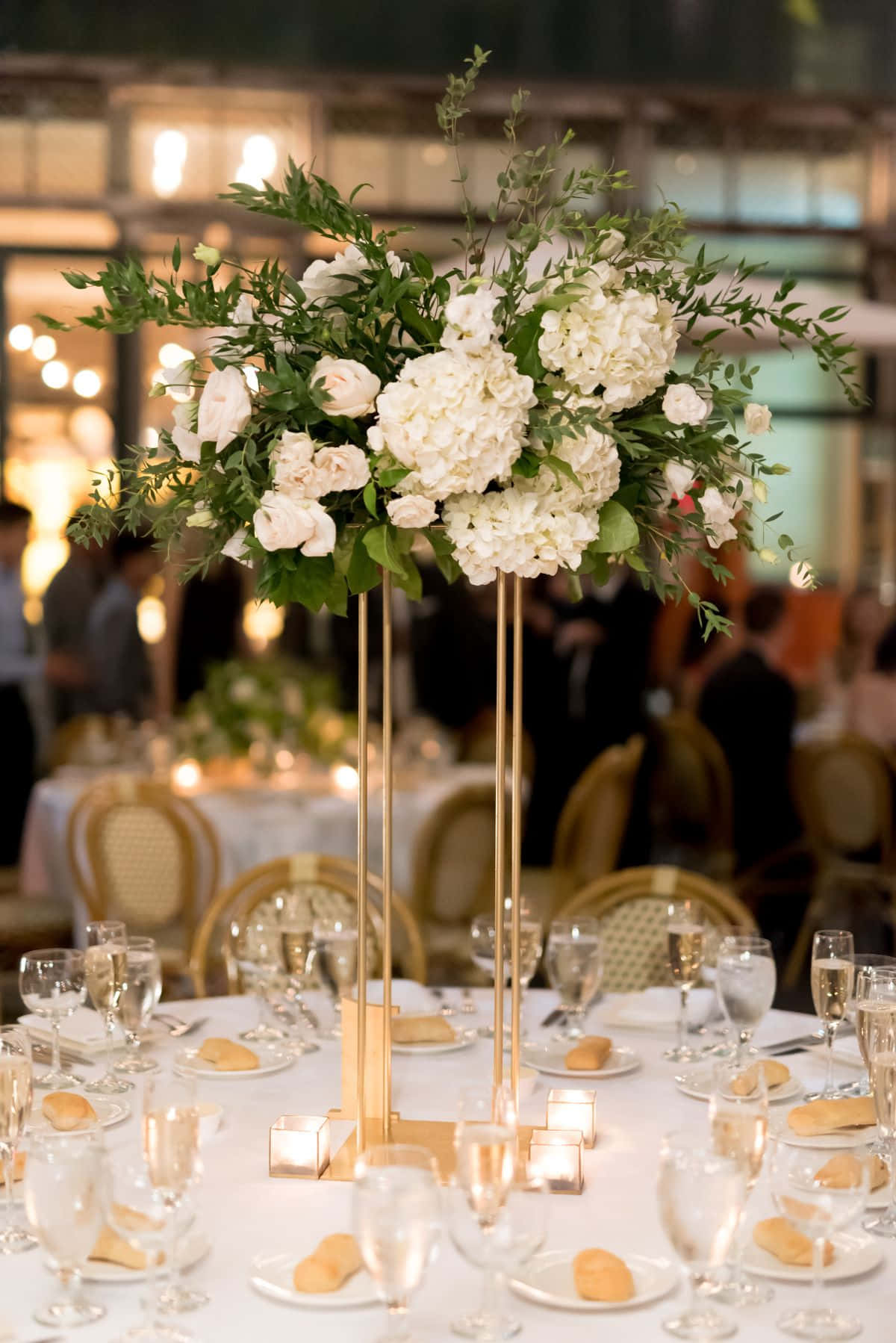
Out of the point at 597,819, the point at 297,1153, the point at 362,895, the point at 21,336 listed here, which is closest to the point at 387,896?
the point at 362,895

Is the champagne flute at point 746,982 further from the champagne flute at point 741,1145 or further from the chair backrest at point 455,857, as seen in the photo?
the chair backrest at point 455,857

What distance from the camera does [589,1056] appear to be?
237 cm

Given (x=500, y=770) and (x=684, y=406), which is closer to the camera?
(x=684, y=406)

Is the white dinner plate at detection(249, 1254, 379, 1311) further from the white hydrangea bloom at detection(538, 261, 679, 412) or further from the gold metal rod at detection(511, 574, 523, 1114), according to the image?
the white hydrangea bloom at detection(538, 261, 679, 412)

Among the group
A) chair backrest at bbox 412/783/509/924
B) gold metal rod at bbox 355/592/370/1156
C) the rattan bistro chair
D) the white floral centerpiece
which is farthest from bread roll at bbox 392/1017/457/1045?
the rattan bistro chair

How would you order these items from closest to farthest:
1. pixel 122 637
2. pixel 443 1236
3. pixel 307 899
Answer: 1. pixel 443 1236
2. pixel 307 899
3. pixel 122 637

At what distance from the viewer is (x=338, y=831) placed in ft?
16.3

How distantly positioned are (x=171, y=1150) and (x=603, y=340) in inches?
37.7

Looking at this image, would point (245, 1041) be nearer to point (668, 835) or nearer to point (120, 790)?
point (120, 790)

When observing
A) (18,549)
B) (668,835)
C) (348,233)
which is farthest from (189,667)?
(348,233)

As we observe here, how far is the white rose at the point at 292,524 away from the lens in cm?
181

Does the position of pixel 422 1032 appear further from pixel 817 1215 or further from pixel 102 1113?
pixel 817 1215

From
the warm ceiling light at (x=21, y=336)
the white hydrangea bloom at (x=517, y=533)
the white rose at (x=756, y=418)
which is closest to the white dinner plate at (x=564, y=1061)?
the white hydrangea bloom at (x=517, y=533)

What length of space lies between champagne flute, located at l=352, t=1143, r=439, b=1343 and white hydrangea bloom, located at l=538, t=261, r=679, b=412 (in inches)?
34.6
